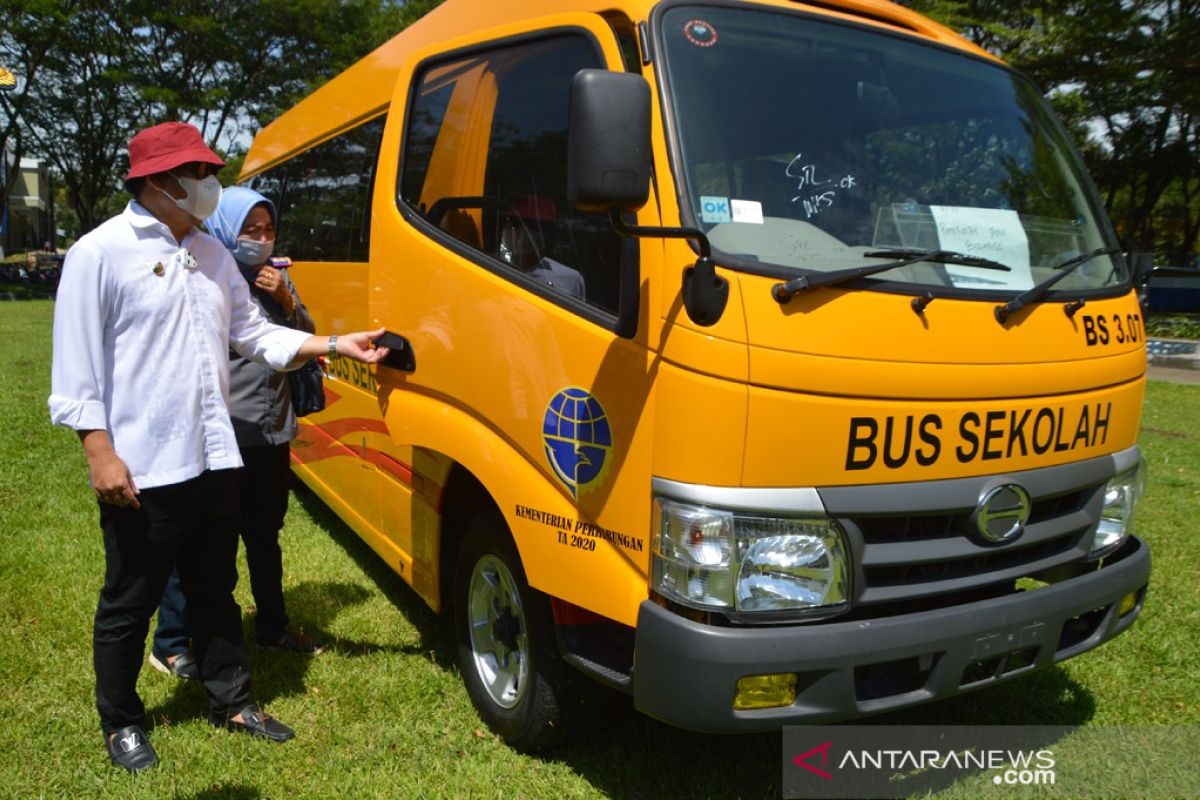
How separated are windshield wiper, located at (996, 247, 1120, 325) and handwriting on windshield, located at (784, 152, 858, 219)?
0.56 meters

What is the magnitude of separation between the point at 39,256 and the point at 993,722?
4666cm

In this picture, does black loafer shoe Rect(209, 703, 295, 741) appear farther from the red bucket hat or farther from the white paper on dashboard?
the white paper on dashboard

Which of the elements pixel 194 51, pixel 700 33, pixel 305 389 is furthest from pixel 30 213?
pixel 700 33

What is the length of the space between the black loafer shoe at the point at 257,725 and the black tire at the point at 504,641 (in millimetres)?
676

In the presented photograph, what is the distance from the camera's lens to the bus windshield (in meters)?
2.56

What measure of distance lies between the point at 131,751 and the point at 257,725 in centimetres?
41

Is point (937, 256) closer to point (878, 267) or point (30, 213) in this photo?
point (878, 267)

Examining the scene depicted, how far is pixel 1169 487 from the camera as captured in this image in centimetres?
717

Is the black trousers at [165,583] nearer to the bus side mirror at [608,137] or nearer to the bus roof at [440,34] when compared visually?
the bus side mirror at [608,137]

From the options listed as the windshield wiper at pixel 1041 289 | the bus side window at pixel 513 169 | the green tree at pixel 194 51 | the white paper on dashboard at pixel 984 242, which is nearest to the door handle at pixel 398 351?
the bus side window at pixel 513 169

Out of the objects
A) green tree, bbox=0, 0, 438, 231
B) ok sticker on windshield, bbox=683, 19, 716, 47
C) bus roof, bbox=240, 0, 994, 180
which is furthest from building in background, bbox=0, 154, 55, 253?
ok sticker on windshield, bbox=683, 19, 716, 47

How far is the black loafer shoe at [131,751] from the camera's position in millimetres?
3146

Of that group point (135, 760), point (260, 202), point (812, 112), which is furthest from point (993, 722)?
point (260, 202)

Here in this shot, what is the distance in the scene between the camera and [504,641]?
334cm
